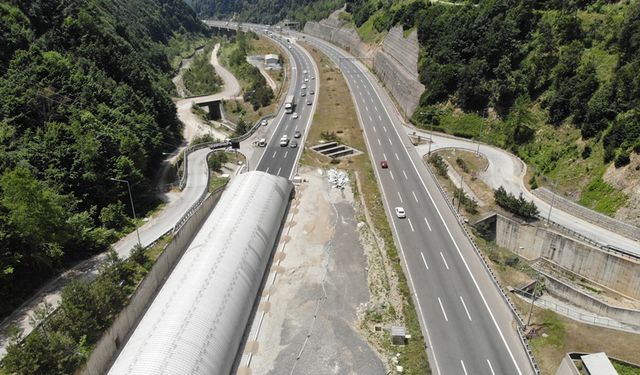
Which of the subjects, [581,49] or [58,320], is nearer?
[58,320]

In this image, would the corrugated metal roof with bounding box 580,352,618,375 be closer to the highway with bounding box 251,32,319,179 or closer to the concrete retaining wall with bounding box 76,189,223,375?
the concrete retaining wall with bounding box 76,189,223,375

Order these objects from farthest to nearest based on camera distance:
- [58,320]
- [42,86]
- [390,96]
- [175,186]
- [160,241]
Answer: [390,96]
[175,186]
[42,86]
[160,241]
[58,320]

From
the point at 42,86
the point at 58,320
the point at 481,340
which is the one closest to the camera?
the point at 58,320

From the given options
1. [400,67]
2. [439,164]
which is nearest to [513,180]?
[439,164]

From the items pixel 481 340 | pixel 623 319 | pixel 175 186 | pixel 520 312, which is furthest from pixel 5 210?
pixel 623 319

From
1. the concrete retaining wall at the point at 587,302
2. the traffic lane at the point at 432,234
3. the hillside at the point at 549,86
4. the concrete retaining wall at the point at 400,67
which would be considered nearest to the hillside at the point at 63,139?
the traffic lane at the point at 432,234

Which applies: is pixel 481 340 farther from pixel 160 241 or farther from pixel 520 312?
pixel 160 241

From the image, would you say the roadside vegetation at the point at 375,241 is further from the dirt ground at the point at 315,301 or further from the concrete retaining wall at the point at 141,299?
the concrete retaining wall at the point at 141,299
